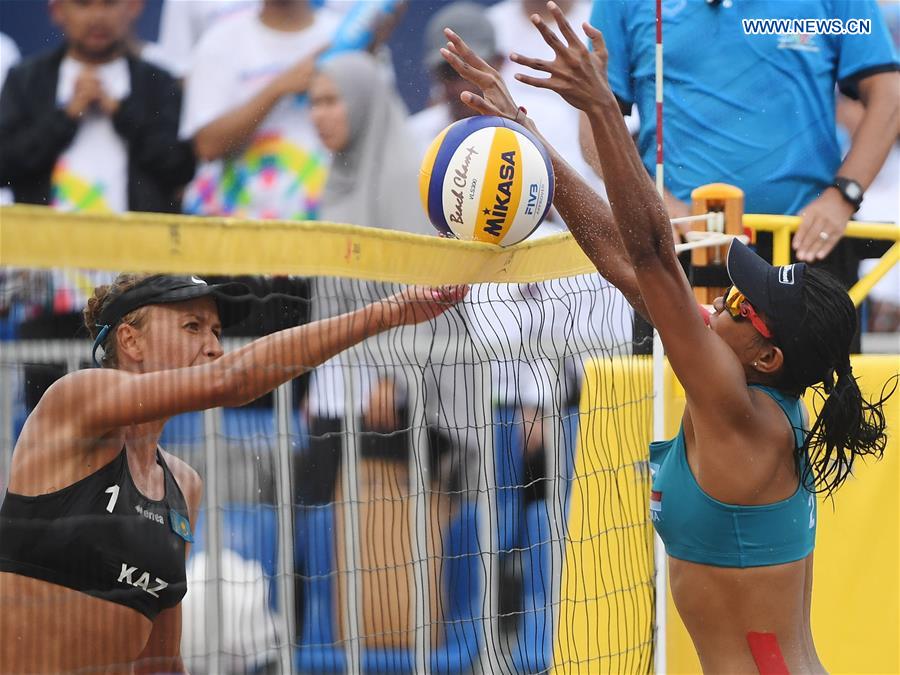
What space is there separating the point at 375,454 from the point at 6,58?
2.65m

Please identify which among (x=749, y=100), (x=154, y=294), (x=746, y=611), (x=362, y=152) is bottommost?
(x=746, y=611)

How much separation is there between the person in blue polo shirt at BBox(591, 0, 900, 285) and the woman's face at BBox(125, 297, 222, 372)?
2.39 metres

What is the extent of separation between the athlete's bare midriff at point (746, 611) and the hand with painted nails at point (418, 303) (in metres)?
1.02

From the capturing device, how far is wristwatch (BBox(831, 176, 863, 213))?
4.97m

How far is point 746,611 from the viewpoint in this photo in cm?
301

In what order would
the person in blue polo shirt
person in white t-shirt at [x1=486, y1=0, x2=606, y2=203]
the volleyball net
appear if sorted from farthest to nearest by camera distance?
person in white t-shirt at [x1=486, y1=0, x2=606, y2=203]
the person in blue polo shirt
the volleyball net

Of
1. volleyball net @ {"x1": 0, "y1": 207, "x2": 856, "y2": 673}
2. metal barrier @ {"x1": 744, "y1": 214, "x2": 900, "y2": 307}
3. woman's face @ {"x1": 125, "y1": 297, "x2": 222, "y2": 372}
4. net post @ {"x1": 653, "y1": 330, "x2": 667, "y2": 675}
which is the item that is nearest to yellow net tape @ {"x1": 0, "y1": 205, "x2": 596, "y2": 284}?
volleyball net @ {"x1": 0, "y1": 207, "x2": 856, "y2": 673}

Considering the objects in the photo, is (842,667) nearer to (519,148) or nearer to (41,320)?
(519,148)

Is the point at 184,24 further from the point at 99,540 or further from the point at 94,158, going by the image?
the point at 99,540

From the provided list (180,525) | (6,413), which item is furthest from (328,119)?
(180,525)

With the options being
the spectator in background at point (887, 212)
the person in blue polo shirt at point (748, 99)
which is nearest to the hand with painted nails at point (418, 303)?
the person in blue polo shirt at point (748, 99)

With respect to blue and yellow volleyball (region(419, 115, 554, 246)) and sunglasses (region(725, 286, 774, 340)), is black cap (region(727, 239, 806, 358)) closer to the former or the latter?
sunglasses (region(725, 286, 774, 340))

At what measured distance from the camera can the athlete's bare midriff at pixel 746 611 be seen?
2996 mm

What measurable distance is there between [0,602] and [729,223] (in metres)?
2.85
